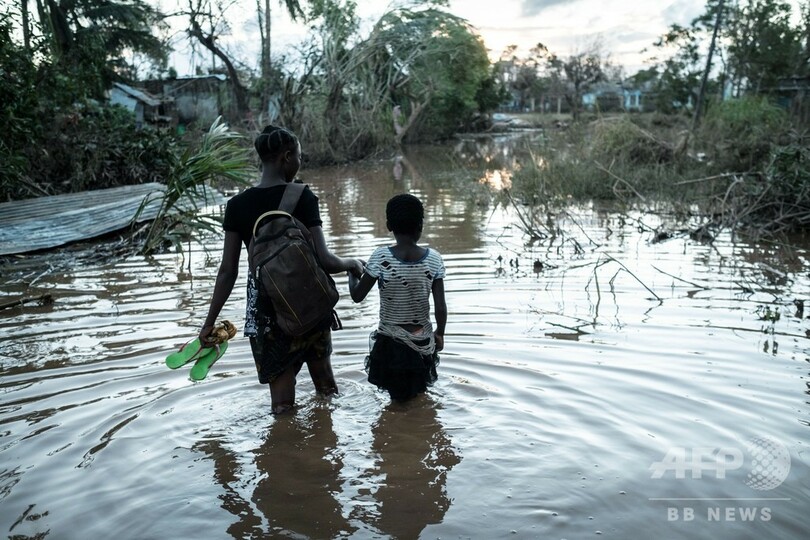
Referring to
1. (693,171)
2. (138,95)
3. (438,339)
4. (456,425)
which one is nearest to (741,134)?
(693,171)

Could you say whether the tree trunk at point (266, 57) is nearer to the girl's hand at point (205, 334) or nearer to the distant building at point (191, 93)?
the distant building at point (191, 93)

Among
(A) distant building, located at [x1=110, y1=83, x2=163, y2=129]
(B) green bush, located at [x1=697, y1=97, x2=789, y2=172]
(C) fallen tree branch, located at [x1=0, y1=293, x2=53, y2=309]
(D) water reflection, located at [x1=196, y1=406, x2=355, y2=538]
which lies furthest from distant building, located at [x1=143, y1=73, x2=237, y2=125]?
(D) water reflection, located at [x1=196, y1=406, x2=355, y2=538]

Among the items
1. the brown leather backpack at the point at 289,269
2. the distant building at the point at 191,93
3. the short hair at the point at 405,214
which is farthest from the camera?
the distant building at the point at 191,93

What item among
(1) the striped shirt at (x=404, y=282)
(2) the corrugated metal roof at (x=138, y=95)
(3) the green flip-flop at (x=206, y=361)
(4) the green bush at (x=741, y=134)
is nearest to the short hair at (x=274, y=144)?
(1) the striped shirt at (x=404, y=282)

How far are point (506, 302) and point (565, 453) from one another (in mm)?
3164

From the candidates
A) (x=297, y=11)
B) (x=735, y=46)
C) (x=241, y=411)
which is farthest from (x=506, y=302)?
(x=735, y=46)

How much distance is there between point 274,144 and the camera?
3.51 m

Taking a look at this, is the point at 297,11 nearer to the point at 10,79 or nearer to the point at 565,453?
the point at 10,79

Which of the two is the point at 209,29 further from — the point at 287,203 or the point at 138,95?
the point at 287,203

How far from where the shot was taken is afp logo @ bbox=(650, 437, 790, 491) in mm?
3231

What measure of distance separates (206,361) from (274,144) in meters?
1.28

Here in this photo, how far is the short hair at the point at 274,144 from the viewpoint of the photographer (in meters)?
3.51

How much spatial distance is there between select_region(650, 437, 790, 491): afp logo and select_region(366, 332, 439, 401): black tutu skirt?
4.06 feet

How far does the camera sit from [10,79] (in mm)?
10586
